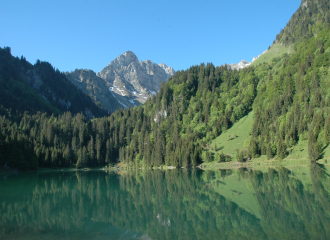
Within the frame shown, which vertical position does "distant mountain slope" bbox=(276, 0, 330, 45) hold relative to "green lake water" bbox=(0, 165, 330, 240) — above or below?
above

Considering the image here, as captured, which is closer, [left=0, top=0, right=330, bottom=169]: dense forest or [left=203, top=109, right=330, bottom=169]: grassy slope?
[left=203, top=109, right=330, bottom=169]: grassy slope

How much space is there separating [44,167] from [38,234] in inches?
4376

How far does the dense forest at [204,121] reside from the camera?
89938 millimetres

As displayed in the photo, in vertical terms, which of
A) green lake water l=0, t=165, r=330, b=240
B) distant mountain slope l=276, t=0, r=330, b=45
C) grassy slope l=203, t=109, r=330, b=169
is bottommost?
green lake water l=0, t=165, r=330, b=240

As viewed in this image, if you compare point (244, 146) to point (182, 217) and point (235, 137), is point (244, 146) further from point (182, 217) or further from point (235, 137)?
point (182, 217)

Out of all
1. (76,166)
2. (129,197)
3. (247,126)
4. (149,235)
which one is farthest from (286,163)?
(76,166)

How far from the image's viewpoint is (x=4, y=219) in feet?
68.4

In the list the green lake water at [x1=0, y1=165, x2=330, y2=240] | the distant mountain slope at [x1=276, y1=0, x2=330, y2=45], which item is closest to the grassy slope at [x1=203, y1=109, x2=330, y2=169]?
the green lake water at [x1=0, y1=165, x2=330, y2=240]

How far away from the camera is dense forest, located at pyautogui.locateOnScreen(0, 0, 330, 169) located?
295ft

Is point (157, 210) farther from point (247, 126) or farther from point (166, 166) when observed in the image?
point (247, 126)

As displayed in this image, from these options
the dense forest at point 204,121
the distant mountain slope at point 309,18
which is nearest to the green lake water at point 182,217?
the dense forest at point 204,121

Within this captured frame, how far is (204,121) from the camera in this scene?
137625 mm

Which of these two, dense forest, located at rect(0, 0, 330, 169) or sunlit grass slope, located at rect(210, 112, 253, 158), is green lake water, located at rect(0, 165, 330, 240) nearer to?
dense forest, located at rect(0, 0, 330, 169)

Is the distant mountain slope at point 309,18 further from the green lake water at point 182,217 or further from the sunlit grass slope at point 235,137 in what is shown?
the green lake water at point 182,217
